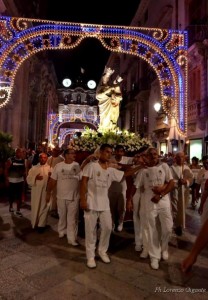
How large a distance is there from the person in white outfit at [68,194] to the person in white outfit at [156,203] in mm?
1453

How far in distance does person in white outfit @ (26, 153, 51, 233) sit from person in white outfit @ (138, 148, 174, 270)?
8.53 ft

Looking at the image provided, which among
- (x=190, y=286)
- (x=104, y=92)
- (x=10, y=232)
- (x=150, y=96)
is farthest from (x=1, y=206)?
(x=150, y=96)

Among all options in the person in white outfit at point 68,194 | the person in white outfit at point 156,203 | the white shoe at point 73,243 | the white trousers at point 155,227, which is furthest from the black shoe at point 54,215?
the white trousers at point 155,227

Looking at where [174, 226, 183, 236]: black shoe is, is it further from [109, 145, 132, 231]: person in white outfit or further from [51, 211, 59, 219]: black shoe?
[51, 211, 59, 219]: black shoe

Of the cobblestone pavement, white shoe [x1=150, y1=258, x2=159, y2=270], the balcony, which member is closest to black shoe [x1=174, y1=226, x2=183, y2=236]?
the cobblestone pavement

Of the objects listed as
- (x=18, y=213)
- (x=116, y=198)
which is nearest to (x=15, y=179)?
(x=18, y=213)

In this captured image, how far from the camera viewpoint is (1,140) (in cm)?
1101

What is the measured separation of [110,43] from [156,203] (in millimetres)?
8068

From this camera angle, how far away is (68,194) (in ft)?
18.8

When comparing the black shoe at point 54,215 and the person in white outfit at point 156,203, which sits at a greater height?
the person in white outfit at point 156,203

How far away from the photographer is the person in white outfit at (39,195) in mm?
6584

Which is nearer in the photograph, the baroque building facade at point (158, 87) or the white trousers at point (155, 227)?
the white trousers at point (155, 227)

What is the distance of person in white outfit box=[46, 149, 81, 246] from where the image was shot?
5.70 meters

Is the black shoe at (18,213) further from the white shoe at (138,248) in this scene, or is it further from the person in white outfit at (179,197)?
the person in white outfit at (179,197)
